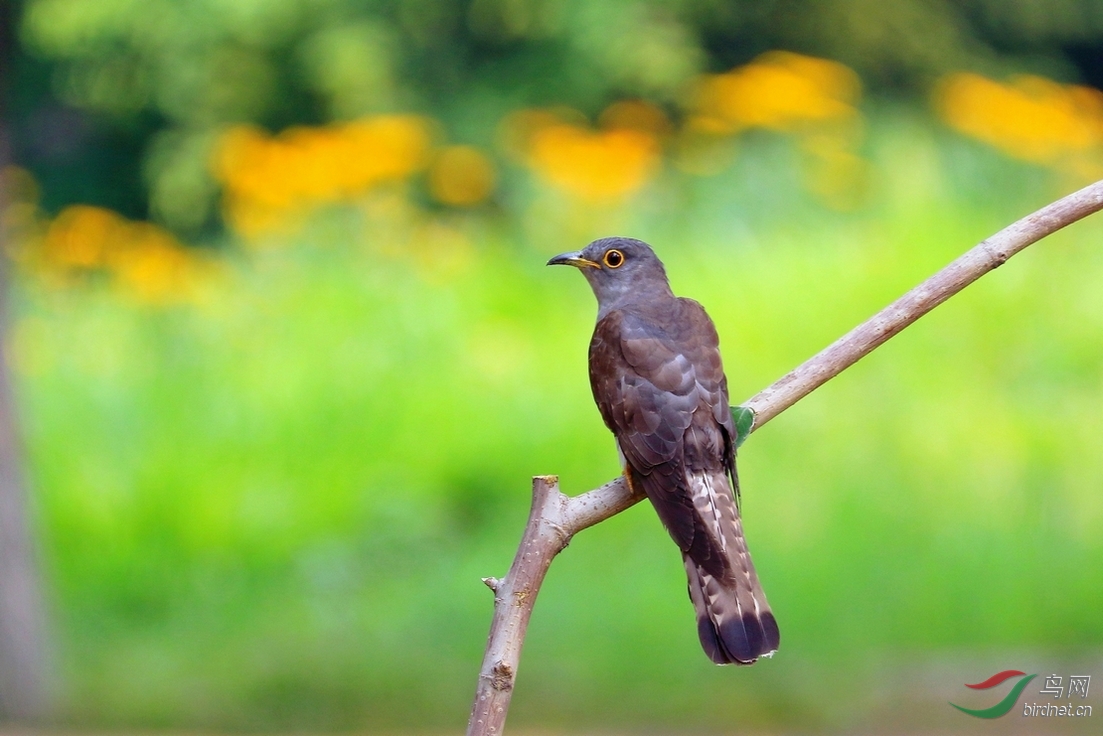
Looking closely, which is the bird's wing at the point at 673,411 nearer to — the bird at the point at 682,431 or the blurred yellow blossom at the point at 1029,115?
the bird at the point at 682,431

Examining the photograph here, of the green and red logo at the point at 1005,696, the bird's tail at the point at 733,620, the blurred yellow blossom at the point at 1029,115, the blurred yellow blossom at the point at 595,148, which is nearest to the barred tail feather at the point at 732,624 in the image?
the bird's tail at the point at 733,620

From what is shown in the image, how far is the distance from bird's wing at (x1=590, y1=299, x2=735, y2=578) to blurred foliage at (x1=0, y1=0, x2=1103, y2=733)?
279 cm

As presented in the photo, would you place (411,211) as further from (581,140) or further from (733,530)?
(733,530)

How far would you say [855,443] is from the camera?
6.05m

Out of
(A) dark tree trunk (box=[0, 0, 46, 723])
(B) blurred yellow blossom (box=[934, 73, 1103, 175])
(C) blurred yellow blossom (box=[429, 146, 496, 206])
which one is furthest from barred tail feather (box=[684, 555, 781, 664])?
(B) blurred yellow blossom (box=[934, 73, 1103, 175])

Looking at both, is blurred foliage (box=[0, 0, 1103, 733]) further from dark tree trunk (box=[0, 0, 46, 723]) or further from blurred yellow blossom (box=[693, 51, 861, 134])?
dark tree trunk (box=[0, 0, 46, 723])

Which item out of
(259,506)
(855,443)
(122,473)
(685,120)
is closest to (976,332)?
(855,443)

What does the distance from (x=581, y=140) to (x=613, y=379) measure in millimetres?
4418

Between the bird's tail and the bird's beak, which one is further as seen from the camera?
the bird's beak

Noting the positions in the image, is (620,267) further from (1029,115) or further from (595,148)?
(1029,115)

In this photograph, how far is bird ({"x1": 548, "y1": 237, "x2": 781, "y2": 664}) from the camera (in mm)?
2285

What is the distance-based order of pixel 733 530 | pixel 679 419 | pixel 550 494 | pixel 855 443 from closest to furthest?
pixel 550 494 → pixel 733 530 → pixel 679 419 → pixel 855 443

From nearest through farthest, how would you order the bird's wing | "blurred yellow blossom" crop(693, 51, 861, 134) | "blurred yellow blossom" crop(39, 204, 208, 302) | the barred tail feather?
1. the barred tail feather
2. the bird's wing
3. "blurred yellow blossom" crop(39, 204, 208, 302)
4. "blurred yellow blossom" crop(693, 51, 861, 134)

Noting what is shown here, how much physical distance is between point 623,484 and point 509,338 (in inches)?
156
